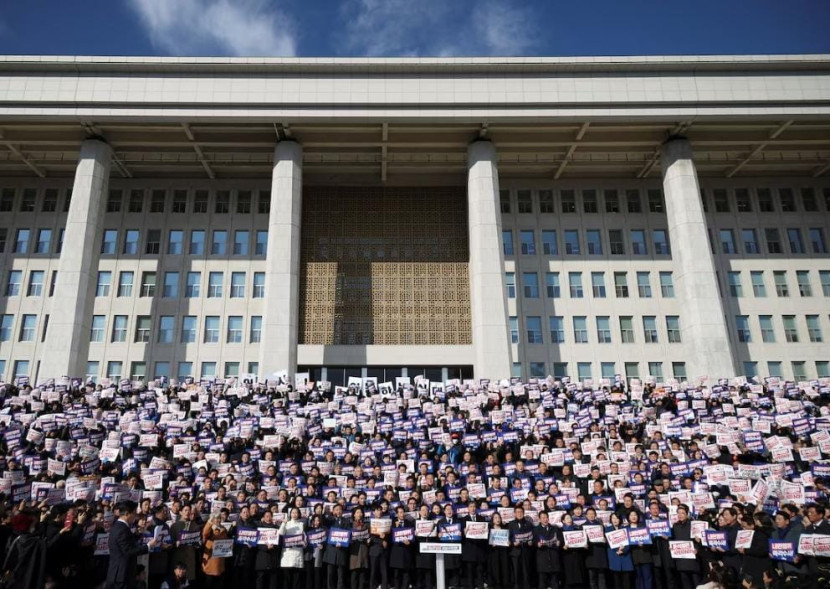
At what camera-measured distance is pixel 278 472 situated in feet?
47.9

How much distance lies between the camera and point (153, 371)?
122 ft

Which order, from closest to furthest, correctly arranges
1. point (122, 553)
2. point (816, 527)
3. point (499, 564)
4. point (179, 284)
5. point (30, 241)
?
point (122, 553), point (816, 527), point (499, 564), point (179, 284), point (30, 241)

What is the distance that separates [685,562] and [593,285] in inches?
1173

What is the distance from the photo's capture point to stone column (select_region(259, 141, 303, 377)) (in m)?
31.6

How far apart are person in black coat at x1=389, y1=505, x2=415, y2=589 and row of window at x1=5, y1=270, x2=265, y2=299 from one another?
2877 cm

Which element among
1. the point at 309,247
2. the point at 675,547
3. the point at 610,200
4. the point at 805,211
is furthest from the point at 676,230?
the point at 675,547

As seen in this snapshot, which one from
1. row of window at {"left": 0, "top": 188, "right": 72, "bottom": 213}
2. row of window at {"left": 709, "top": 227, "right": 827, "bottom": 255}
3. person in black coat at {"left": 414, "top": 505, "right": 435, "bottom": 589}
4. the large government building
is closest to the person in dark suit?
person in black coat at {"left": 414, "top": 505, "right": 435, "bottom": 589}

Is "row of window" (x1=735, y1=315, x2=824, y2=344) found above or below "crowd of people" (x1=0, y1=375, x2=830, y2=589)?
above

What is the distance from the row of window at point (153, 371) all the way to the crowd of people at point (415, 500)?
17.9m

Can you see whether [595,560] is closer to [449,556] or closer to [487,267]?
[449,556]

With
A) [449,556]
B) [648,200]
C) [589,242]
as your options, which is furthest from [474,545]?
[648,200]

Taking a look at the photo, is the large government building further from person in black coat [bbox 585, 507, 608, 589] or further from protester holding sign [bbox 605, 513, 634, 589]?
protester holding sign [bbox 605, 513, 634, 589]

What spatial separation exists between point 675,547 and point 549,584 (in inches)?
89.8

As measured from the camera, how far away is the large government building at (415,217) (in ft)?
110
